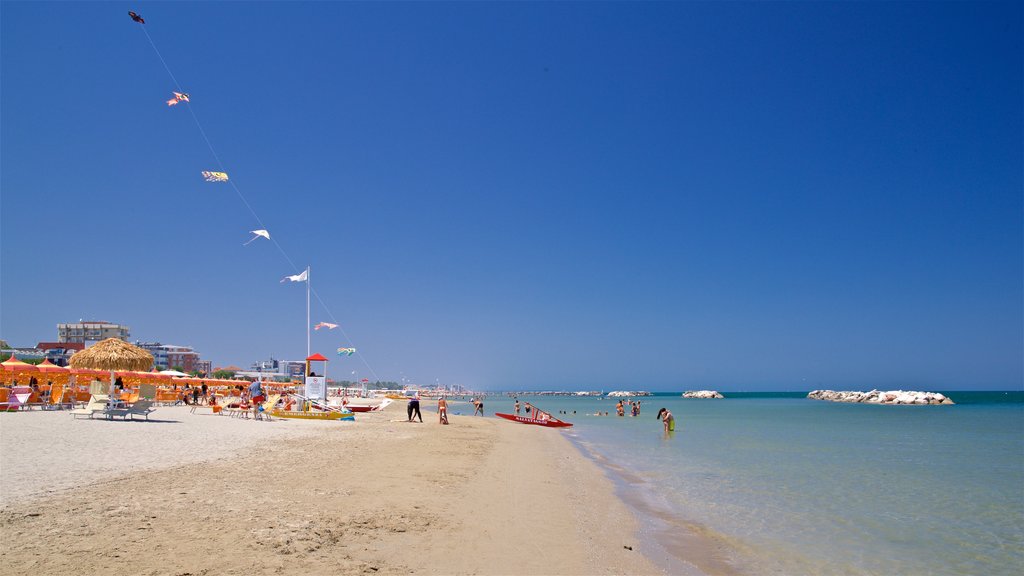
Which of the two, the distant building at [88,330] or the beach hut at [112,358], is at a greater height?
the distant building at [88,330]

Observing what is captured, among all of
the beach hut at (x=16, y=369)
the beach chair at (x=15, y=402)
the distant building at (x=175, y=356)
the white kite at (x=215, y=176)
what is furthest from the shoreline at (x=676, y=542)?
the distant building at (x=175, y=356)

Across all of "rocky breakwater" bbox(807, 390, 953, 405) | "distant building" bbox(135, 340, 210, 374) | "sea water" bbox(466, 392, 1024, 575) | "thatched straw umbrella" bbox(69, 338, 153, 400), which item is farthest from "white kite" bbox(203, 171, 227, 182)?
"distant building" bbox(135, 340, 210, 374)

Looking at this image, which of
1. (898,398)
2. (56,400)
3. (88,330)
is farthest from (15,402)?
(88,330)

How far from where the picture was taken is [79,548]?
4.67 m

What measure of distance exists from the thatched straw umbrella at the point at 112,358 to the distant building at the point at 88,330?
144400mm

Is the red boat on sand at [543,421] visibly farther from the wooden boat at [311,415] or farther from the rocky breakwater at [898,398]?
the rocky breakwater at [898,398]

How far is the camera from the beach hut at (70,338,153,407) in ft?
57.9

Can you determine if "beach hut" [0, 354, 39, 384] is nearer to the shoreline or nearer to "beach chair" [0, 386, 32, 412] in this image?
"beach chair" [0, 386, 32, 412]

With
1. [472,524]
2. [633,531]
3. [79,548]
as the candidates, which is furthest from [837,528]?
[79,548]

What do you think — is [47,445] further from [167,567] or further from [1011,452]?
[1011,452]

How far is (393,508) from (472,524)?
42.3 inches

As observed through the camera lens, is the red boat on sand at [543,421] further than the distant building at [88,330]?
No

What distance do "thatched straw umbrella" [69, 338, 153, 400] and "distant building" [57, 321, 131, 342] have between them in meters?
144

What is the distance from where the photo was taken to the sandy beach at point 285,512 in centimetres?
484
